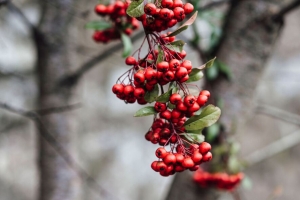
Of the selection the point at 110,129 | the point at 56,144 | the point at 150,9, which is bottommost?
the point at 110,129

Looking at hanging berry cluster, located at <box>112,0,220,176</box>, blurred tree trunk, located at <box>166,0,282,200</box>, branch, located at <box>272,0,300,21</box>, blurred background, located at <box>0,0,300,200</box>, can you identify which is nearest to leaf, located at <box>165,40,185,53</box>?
hanging berry cluster, located at <box>112,0,220,176</box>

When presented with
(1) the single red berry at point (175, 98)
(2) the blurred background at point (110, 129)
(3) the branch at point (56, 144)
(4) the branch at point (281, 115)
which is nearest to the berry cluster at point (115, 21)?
(3) the branch at point (56, 144)

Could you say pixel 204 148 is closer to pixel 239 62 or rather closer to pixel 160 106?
pixel 160 106

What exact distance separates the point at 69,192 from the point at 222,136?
752 millimetres

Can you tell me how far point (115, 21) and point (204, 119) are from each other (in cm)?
56

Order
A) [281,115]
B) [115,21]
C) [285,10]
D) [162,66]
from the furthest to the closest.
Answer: [281,115]
[285,10]
[115,21]
[162,66]

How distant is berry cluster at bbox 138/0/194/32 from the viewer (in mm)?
570

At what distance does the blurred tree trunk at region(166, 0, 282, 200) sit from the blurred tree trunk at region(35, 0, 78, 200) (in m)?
0.53

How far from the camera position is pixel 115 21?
1.09 m

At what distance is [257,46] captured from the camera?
1.47 metres

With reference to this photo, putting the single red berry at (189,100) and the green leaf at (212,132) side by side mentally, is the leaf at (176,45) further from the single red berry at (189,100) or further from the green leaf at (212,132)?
the green leaf at (212,132)

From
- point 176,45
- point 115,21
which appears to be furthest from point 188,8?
point 115,21

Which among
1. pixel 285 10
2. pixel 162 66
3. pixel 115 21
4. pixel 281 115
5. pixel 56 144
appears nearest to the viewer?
pixel 162 66

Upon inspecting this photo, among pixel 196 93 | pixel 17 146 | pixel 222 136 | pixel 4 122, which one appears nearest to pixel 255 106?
pixel 222 136
